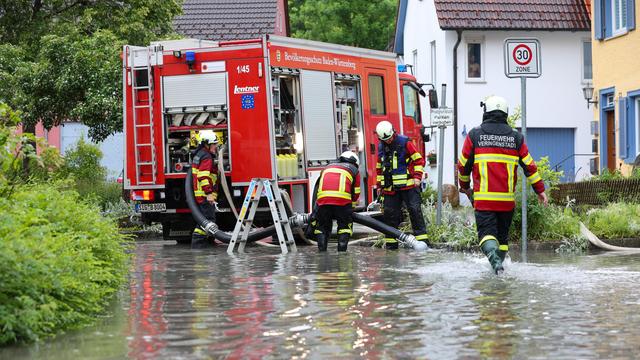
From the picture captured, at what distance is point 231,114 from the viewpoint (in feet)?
60.1

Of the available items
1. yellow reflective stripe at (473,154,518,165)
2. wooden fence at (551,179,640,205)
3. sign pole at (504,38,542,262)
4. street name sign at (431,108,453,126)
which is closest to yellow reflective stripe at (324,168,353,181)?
sign pole at (504,38,542,262)

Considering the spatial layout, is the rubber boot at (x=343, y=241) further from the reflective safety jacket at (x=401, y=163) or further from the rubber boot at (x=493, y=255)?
the rubber boot at (x=493, y=255)

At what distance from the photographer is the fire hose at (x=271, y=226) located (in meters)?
16.8

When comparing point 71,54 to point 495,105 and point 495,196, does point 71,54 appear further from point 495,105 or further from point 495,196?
point 495,196

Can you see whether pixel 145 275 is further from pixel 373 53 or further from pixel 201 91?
pixel 373 53

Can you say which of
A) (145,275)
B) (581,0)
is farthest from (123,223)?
(581,0)

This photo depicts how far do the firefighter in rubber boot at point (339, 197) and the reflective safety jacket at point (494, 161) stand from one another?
3594mm

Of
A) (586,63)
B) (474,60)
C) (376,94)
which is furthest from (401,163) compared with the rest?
(586,63)

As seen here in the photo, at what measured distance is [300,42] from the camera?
18891 mm

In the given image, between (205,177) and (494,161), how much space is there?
20.6ft

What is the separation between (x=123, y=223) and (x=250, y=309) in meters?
13.9

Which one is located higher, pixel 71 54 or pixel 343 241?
pixel 71 54

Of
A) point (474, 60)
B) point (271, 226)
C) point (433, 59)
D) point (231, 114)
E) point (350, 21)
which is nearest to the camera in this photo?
point (271, 226)

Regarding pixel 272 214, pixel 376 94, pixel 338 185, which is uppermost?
pixel 376 94
